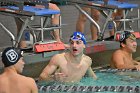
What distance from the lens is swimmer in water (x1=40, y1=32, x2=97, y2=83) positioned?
19.9ft

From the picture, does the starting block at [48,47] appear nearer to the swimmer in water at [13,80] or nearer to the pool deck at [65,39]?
the pool deck at [65,39]

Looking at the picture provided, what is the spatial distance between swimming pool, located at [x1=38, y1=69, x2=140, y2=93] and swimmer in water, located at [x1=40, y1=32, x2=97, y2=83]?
0.37 ft

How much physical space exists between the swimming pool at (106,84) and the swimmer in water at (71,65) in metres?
0.11

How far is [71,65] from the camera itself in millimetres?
6477

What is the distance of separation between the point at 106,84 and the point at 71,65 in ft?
1.99

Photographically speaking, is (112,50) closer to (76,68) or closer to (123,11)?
(123,11)

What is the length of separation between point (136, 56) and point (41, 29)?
9.62ft

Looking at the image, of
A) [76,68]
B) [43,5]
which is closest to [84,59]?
[76,68]

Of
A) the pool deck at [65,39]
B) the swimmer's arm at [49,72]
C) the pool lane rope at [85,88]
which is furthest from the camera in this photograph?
the pool deck at [65,39]

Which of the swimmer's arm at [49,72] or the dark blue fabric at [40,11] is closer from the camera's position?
the swimmer's arm at [49,72]

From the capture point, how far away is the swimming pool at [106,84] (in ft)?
19.4

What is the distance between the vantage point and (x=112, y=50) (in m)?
8.26

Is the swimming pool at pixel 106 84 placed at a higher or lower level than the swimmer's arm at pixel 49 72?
lower

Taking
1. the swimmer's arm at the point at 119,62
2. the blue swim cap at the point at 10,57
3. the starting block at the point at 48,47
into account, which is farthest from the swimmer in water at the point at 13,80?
the swimmer's arm at the point at 119,62
